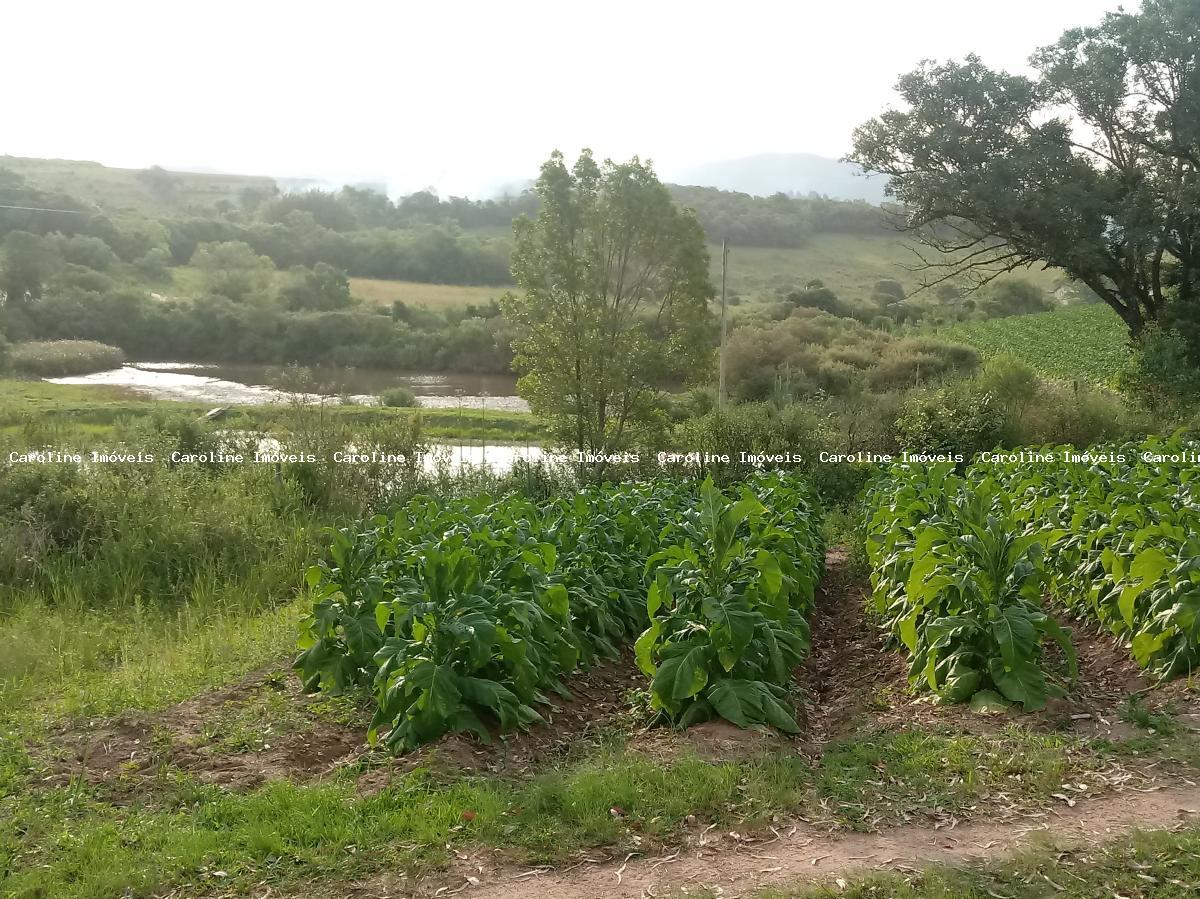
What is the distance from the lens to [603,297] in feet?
56.4

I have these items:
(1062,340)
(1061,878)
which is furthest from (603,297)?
(1062,340)

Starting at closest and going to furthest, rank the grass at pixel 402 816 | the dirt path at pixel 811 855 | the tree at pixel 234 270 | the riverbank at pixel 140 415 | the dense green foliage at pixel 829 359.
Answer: the dirt path at pixel 811 855 → the grass at pixel 402 816 → the riverbank at pixel 140 415 → the dense green foliage at pixel 829 359 → the tree at pixel 234 270

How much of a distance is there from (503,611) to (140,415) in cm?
1782

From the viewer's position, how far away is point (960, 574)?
5.74 m

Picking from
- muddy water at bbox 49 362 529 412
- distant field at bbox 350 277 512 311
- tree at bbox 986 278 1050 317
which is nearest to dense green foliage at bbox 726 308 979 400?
muddy water at bbox 49 362 529 412

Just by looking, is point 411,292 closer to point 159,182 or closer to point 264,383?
point 264,383

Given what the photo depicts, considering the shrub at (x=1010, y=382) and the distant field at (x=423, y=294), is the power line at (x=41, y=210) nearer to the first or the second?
the distant field at (x=423, y=294)

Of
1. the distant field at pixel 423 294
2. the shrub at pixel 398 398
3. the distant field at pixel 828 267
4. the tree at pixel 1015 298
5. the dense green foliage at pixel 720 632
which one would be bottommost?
the shrub at pixel 398 398

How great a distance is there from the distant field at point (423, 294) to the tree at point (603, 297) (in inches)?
593

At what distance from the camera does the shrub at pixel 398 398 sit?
26031 millimetres

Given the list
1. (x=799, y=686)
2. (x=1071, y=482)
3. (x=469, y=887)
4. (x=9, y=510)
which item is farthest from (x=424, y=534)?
(x=9, y=510)

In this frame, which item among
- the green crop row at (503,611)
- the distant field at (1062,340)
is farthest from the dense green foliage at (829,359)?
the green crop row at (503,611)

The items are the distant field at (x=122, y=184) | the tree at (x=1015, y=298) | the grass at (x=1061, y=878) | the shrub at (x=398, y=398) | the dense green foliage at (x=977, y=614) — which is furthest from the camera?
the tree at (x=1015, y=298)

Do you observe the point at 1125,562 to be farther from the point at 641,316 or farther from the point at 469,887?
the point at 641,316
